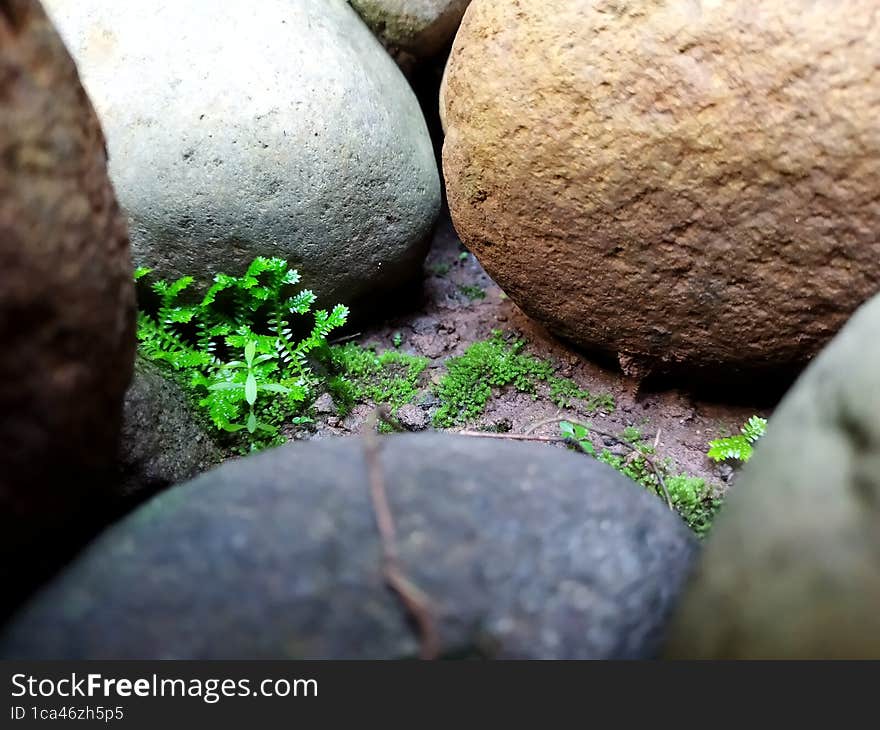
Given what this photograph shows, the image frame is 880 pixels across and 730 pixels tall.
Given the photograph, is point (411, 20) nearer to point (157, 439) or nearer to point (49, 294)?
point (157, 439)

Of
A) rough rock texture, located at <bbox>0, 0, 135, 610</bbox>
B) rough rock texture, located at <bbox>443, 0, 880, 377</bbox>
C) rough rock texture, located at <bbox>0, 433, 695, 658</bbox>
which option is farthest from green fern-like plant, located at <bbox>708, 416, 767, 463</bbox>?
rough rock texture, located at <bbox>0, 0, 135, 610</bbox>

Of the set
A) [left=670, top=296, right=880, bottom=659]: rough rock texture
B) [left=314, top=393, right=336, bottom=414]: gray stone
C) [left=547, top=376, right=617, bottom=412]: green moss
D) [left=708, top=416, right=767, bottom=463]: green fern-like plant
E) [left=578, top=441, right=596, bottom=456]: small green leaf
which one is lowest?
[left=314, top=393, right=336, bottom=414]: gray stone

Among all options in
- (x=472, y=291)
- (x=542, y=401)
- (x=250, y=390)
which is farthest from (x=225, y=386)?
(x=472, y=291)

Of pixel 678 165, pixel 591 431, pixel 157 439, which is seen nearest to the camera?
pixel 678 165

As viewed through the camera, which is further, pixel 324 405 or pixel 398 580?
pixel 324 405

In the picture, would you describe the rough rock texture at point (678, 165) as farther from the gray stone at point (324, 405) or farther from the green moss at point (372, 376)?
the gray stone at point (324, 405)

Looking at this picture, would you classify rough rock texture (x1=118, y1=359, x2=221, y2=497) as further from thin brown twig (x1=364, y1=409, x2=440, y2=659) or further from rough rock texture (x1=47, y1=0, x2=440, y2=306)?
thin brown twig (x1=364, y1=409, x2=440, y2=659)
